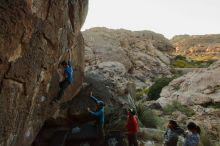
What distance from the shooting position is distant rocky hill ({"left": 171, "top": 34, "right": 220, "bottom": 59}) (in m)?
107

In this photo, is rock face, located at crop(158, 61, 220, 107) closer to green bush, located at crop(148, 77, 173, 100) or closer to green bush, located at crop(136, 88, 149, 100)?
green bush, located at crop(148, 77, 173, 100)

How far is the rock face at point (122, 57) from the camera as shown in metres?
20.1

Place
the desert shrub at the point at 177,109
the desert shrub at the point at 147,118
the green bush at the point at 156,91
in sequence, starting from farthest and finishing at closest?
the green bush at the point at 156,91 < the desert shrub at the point at 177,109 < the desert shrub at the point at 147,118

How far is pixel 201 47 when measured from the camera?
4550 inches

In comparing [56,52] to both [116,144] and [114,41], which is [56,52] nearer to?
[116,144]

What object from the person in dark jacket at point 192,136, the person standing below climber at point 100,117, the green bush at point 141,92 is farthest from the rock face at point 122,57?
the person in dark jacket at point 192,136

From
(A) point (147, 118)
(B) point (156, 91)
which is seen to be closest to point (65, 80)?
(A) point (147, 118)

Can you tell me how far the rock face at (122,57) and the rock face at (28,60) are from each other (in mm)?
5783

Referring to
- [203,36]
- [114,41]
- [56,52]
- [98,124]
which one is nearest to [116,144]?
[98,124]

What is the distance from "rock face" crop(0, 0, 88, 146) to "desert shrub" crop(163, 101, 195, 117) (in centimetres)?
1205

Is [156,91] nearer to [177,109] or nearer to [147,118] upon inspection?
[177,109]

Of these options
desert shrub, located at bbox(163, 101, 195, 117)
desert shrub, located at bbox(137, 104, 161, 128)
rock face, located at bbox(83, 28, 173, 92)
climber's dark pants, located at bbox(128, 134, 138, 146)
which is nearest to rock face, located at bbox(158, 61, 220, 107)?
desert shrub, located at bbox(163, 101, 195, 117)

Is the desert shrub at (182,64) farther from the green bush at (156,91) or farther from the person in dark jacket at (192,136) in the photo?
the person in dark jacket at (192,136)

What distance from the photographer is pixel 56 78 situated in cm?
1370
